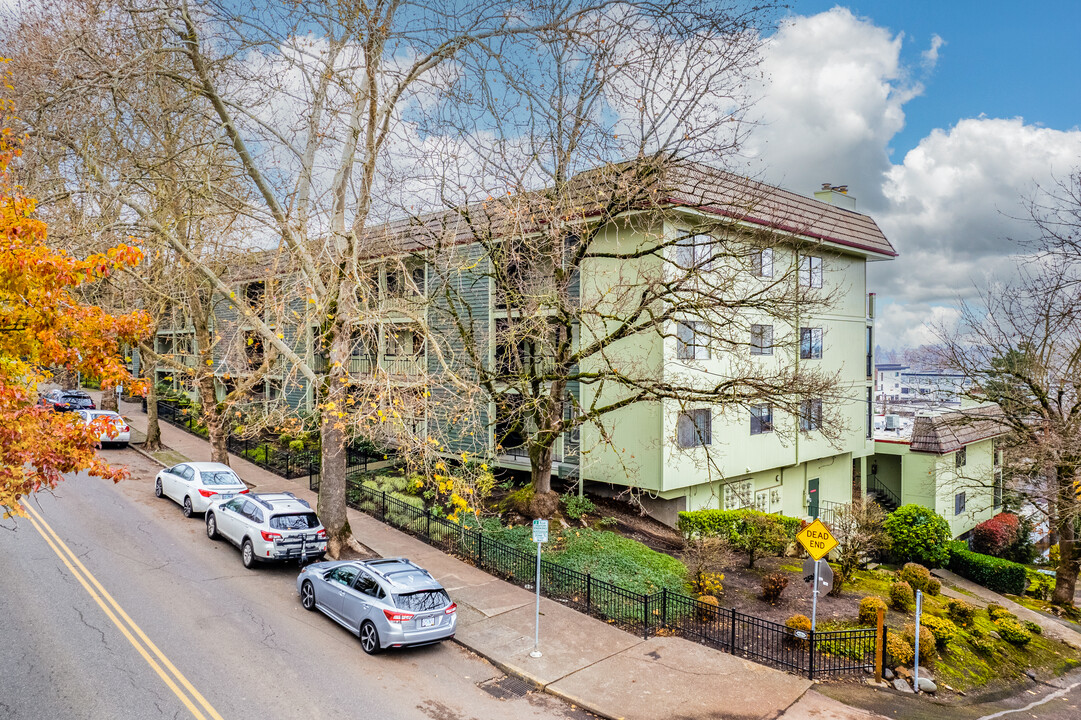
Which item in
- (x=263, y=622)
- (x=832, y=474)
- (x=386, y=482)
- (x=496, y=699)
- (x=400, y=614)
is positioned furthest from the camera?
(x=832, y=474)

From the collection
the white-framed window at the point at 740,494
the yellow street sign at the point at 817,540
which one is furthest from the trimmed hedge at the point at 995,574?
the yellow street sign at the point at 817,540

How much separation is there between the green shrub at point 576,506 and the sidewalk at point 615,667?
13.9 ft

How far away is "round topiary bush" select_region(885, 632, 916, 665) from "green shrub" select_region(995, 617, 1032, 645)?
17.5 feet

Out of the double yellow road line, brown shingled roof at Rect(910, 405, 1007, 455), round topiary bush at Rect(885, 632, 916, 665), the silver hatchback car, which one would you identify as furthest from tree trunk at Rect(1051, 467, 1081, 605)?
the double yellow road line

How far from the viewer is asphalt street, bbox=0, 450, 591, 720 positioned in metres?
9.22

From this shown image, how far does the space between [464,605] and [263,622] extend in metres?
4.10

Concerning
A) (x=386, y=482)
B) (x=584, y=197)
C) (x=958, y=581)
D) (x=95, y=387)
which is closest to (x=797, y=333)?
(x=958, y=581)

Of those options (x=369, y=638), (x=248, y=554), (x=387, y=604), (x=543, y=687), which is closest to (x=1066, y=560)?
(x=543, y=687)

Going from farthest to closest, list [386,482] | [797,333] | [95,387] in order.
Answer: [95,387] → [797,333] → [386,482]

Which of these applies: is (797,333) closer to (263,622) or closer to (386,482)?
(386,482)

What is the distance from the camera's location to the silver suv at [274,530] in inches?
583

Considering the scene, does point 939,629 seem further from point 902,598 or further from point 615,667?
point 615,667

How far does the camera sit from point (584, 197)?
53.5 ft

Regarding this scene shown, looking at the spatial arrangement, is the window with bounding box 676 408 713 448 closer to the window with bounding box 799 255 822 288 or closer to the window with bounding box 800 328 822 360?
the window with bounding box 800 328 822 360
